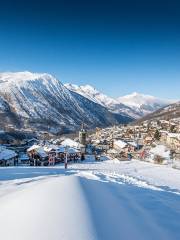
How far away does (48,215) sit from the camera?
25.2 ft

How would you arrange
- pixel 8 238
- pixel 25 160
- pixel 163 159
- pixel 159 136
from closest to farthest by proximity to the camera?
pixel 8 238, pixel 25 160, pixel 163 159, pixel 159 136

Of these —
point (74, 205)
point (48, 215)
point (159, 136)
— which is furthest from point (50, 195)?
point (159, 136)

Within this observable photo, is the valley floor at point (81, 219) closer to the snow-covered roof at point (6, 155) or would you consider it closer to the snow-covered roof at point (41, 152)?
the snow-covered roof at point (6, 155)

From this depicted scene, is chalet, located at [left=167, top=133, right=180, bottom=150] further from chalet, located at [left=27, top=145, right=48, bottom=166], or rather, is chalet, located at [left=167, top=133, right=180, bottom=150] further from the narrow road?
the narrow road

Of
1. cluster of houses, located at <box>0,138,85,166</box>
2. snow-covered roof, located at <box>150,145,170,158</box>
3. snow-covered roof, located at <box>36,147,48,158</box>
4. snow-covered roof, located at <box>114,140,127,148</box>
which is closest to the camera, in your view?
cluster of houses, located at <box>0,138,85,166</box>

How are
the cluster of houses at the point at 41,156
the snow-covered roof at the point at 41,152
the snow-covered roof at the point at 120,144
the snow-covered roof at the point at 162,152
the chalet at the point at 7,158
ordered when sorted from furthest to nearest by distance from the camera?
the snow-covered roof at the point at 120,144, the snow-covered roof at the point at 162,152, the snow-covered roof at the point at 41,152, the cluster of houses at the point at 41,156, the chalet at the point at 7,158

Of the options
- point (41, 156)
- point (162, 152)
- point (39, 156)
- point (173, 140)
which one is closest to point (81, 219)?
point (41, 156)

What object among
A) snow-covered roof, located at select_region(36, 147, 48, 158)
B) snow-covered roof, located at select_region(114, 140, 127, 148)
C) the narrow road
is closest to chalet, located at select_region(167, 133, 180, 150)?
snow-covered roof, located at select_region(114, 140, 127, 148)

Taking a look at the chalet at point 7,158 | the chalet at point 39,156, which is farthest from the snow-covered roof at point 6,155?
the chalet at point 39,156

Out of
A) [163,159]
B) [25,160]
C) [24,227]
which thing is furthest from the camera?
[163,159]

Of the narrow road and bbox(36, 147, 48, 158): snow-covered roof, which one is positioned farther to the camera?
bbox(36, 147, 48, 158): snow-covered roof

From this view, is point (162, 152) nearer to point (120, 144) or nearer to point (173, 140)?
point (120, 144)

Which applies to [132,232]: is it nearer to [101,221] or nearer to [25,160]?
[101,221]

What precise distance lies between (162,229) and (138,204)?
287 cm
